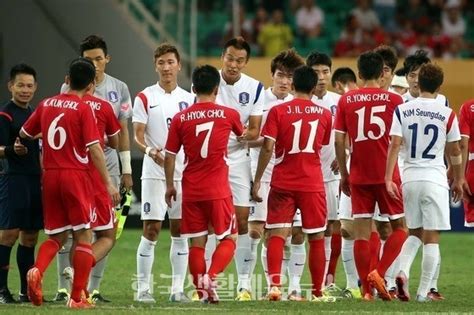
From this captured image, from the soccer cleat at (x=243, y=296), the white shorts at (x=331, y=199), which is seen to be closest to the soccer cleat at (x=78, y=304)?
the soccer cleat at (x=243, y=296)

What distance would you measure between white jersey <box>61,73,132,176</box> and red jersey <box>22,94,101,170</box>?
4.93 ft

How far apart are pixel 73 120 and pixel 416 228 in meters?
3.55

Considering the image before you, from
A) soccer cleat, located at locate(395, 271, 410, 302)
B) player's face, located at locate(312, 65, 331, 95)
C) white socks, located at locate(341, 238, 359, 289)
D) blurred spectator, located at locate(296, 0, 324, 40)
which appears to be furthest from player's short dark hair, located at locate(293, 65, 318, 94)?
blurred spectator, located at locate(296, 0, 324, 40)

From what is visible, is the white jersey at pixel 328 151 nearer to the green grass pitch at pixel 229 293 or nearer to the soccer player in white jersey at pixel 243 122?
the soccer player in white jersey at pixel 243 122

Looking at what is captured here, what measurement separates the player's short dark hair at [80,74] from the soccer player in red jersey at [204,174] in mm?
972

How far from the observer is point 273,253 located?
1325 cm

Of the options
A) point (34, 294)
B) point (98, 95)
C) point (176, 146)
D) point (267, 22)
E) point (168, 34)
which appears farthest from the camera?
point (267, 22)

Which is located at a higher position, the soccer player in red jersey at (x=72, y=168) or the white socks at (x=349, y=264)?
the soccer player in red jersey at (x=72, y=168)

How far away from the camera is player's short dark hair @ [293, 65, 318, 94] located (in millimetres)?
13133

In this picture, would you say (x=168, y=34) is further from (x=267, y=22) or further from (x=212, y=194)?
(x=212, y=194)

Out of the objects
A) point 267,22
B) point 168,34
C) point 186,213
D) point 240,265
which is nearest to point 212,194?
point 186,213

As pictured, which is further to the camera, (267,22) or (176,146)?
(267,22)

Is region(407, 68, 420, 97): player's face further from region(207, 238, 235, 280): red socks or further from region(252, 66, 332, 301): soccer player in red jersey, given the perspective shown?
region(207, 238, 235, 280): red socks

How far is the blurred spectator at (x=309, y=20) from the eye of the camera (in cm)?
2719
